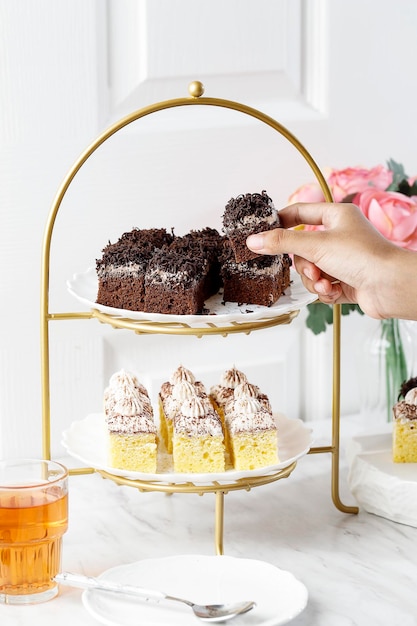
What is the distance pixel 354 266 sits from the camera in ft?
4.14

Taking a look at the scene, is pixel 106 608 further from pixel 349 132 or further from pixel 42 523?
pixel 349 132

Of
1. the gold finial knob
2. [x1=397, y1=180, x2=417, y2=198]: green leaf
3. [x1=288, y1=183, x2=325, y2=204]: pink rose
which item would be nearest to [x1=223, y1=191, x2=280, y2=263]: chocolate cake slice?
the gold finial knob

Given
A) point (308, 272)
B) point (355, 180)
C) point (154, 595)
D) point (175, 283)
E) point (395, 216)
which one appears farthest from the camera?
point (355, 180)

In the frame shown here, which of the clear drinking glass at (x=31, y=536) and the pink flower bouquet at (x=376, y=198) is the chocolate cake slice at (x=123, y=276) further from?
the pink flower bouquet at (x=376, y=198)

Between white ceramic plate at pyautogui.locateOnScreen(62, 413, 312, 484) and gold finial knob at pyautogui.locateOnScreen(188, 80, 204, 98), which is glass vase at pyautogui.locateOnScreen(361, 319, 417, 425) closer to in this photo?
white ceramic plate at pyautogui.locateOnScreen(62, 413, 312, 484)

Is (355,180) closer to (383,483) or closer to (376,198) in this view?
(376,198)

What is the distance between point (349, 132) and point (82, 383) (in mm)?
723

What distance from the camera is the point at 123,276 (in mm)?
1353

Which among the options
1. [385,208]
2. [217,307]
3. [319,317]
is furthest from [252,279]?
[319,317]

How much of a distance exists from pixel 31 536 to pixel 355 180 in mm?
886

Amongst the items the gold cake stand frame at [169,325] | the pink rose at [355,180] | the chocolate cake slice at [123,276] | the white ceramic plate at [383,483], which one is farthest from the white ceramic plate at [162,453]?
the pink rose at [355,180]

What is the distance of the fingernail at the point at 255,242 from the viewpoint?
129 centimetres

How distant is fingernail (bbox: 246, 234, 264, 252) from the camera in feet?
4.24

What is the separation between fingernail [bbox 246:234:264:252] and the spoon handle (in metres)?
0.46
